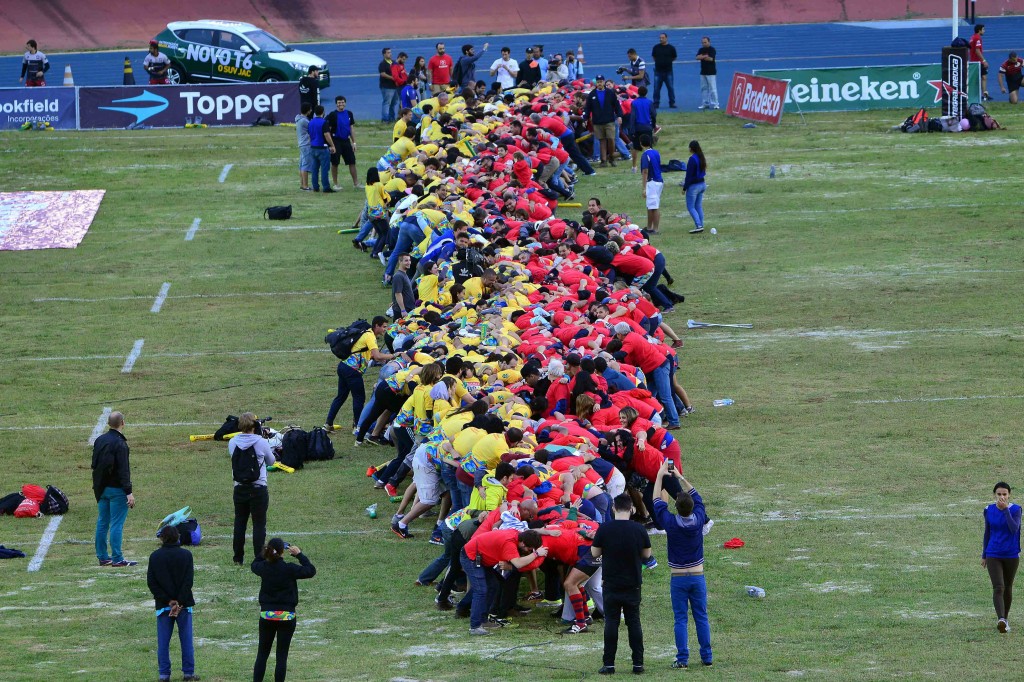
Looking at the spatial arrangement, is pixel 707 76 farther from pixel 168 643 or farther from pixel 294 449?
pixel 168 643

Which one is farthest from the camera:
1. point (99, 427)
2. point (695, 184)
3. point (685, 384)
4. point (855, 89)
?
point (855, 89)

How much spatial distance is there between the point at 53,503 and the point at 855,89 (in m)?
29.4

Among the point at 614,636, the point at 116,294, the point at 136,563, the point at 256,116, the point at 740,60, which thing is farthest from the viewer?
the point at 740,60

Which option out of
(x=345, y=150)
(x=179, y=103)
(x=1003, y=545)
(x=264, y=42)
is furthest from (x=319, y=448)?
(x=264, y=42)

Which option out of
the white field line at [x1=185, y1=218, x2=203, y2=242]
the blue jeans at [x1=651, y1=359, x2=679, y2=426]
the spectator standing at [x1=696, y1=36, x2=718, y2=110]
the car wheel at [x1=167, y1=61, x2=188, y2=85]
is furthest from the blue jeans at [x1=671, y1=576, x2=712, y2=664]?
the car wheel at [x1=167, y1=61, x2=188, y2=85]

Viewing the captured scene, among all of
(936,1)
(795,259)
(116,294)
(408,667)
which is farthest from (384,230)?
(936,1)

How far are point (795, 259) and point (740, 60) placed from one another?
71.7 feet

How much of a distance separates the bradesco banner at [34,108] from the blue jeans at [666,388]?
26.0m

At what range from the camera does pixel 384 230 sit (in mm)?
→ 27922

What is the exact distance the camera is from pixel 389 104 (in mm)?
41781

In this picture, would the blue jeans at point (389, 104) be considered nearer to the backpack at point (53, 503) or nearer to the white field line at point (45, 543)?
the backpack at point (53, 503)

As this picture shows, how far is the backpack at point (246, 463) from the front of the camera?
1527 cm

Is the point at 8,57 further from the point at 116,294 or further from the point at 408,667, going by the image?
the point at 408,667

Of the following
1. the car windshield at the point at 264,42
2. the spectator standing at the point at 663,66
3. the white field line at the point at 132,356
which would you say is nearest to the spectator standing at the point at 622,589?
the white field line at the point at 132,356
